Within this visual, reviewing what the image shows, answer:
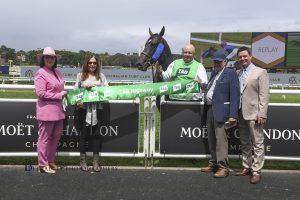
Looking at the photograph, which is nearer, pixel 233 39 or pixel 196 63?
pixel 196 63

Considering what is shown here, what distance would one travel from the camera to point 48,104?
658 cm

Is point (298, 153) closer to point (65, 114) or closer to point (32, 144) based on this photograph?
point (65, 114)

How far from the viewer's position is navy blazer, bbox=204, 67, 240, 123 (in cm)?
633

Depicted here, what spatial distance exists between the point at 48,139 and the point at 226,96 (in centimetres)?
285

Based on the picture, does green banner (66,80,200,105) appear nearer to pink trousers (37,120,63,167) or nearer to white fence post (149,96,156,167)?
white fence post (149,96,156,167)

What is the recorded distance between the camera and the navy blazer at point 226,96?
6328 mm

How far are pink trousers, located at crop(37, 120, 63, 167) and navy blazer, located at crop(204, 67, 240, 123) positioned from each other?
8.14 feet

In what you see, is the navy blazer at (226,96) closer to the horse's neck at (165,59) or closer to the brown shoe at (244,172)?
the brown shoe at (244,172)

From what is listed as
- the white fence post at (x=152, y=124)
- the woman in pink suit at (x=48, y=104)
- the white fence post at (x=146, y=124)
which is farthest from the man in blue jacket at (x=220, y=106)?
the woman in pink suit at (x=48, y=104)

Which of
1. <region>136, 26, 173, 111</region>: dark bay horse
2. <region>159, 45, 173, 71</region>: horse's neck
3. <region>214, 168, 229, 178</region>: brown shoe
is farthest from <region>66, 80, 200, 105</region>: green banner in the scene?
<region>214, 168, 229, 178</region>: brown shoe

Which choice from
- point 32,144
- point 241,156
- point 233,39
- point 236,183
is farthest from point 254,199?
point 233,39

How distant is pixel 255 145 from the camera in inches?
252

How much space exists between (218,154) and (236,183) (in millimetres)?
582

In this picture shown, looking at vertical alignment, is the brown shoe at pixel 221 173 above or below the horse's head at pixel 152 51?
below
